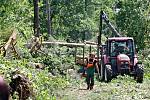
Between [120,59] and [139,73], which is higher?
[120,59]

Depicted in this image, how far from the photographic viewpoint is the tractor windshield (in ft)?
65.4

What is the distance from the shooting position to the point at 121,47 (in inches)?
787

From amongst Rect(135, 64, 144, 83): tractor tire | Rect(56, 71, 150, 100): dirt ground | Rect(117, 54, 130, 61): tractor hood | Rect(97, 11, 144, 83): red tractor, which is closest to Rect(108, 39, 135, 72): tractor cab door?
Rect(97, 11, 144, 83): red tractor

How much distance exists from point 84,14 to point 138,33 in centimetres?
2419

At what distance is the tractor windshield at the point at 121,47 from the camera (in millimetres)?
19922

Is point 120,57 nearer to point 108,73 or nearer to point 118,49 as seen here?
point 118,49

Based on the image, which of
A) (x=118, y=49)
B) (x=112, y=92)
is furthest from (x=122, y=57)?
(x=112, y=92)

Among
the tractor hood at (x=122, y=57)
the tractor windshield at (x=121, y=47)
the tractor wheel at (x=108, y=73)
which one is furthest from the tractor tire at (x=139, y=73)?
the tractor wheel at (x=108, y=73)

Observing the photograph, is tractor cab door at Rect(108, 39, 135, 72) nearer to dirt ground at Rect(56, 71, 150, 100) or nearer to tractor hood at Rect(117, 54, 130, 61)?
tractor hood at Rect(117, 54, 130, 61)

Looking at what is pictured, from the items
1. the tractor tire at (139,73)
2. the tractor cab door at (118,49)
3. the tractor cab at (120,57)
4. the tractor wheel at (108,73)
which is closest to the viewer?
the tractor tire at (139,73)

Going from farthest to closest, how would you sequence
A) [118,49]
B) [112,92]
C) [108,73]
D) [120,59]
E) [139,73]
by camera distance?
[118,49]
[120,59]
[108,73]
[139,73]
[112,92]

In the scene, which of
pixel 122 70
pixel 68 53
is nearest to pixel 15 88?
pixel 122 70

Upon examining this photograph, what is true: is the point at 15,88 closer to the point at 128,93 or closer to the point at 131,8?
the point at 128,93

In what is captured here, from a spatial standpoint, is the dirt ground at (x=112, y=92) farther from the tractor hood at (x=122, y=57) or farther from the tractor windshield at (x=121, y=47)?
the tractor windshield at (x=121, y=47)
